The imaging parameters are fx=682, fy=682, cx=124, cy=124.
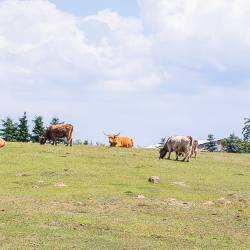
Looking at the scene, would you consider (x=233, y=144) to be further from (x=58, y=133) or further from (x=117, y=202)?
(x=117, y=202)

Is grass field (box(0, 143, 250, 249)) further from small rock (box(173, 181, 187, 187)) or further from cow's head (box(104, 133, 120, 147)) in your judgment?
cow's head (box(104, 133, 120, 147))

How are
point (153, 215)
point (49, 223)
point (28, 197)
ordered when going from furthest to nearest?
1. point (28, 197)
2. point (153, 215)
3. point (49, 223)

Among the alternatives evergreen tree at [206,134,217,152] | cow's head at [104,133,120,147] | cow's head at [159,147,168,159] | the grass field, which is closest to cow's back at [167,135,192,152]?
cow's head at [159,147,168,159]

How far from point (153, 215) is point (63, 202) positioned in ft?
10.2

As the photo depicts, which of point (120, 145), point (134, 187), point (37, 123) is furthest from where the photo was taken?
point (37, 123)

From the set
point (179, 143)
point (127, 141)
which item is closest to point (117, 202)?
point (179, 143)

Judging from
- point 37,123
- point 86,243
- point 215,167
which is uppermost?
point 37,123

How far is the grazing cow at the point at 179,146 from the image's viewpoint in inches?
1419

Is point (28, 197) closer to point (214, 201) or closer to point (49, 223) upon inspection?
point (49, 223)

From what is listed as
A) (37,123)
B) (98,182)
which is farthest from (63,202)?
(37,123)

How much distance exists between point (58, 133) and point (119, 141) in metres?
5.03

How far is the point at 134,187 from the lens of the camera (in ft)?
86.4

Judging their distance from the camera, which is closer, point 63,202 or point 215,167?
point 63,202

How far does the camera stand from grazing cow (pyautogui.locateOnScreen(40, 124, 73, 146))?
42.7m
